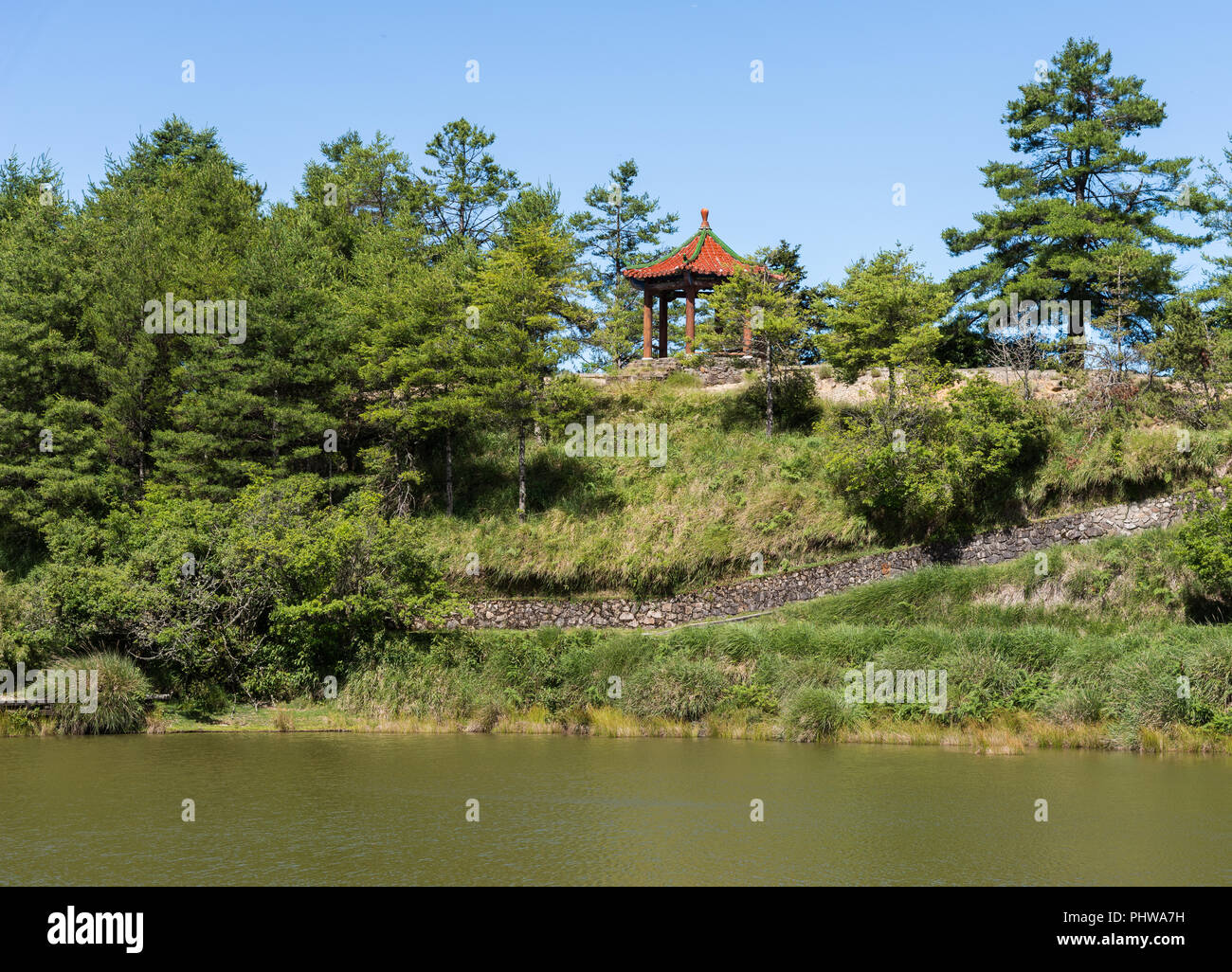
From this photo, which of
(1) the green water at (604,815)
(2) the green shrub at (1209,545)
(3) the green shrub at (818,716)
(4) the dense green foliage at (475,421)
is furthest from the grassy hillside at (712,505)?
(1) the green water at (604,815)

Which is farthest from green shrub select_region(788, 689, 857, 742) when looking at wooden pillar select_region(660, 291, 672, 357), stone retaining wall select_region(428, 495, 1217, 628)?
wooden pillar select_region(660, 291, 672, 357)

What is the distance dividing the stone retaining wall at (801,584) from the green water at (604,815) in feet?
31.9

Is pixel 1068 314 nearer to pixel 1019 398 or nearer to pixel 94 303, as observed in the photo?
pixel 1019 398

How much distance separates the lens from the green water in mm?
15164

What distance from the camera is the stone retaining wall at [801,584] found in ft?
109

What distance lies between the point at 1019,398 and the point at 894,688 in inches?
570

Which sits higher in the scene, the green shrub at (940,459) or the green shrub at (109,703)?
the green shrub at (940,459)

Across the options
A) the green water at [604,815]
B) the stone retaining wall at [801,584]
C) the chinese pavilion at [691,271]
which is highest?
the chinese pavilion at [691,271]

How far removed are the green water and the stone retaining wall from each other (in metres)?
9.72

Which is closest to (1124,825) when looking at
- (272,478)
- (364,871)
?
(364,871)

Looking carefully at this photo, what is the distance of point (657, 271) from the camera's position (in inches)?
1801

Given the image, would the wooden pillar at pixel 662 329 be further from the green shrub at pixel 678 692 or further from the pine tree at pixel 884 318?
the green shrub at pixel 678 692

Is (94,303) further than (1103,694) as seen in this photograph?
Yes

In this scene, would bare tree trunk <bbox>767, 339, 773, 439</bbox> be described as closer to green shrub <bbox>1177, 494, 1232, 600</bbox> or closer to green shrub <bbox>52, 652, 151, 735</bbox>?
green shrub <bbox>1177, 494, 1232, 600</bbox>
